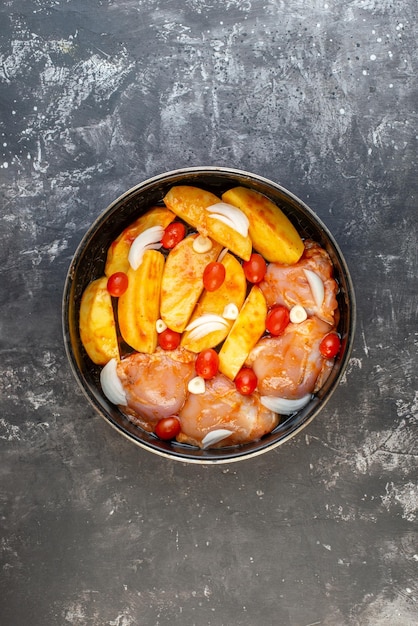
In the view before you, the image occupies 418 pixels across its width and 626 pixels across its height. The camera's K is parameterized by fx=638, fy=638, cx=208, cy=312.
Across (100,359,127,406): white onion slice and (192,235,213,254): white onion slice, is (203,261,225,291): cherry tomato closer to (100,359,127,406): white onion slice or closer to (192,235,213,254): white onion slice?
(192,235,213,254): white onion slice

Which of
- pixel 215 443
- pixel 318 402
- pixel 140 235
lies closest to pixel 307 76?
pixel 140 235

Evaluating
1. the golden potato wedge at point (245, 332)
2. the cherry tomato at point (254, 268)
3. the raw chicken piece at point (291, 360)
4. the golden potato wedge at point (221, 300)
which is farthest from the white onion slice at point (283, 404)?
the cherry tomato at point (254, 268)

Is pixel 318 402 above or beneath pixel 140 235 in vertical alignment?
beneath

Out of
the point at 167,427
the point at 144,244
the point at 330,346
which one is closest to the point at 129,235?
the point at 144,244

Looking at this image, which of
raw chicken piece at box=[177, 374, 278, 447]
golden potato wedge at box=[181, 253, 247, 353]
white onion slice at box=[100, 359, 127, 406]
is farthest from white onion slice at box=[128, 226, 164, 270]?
raw chicken piece at box=[177, 374, 278, 447]

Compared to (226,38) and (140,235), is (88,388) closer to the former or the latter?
(140,235)

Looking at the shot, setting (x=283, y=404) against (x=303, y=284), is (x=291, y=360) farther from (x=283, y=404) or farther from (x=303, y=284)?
(x=303, y=284)
